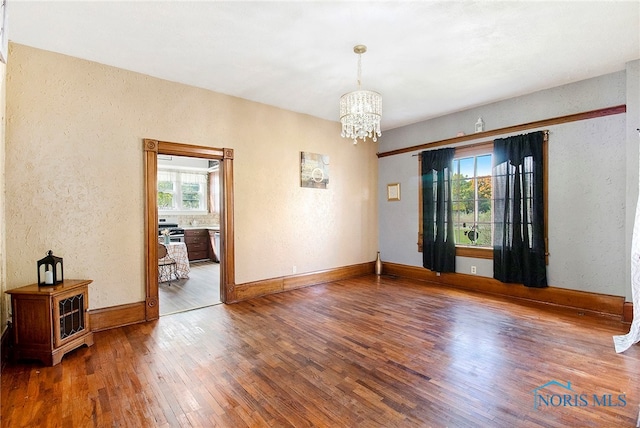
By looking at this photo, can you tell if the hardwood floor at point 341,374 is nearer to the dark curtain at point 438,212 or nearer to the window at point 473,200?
the window at point 473,200

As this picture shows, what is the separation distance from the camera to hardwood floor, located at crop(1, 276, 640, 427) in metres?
1.85

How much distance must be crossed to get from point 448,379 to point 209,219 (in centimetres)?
796

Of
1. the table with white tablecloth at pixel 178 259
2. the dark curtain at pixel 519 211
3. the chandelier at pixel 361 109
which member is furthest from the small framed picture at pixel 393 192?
the table with white tablecloth at pixel 178 259

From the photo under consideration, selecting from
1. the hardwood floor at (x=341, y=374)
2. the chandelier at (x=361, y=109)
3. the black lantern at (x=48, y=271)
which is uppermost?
the chandelier at (x=361, y=109)

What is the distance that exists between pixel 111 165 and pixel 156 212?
71 cm

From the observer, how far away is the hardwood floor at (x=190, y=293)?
4.05 metres

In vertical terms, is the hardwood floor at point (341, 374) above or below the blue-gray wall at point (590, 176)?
below

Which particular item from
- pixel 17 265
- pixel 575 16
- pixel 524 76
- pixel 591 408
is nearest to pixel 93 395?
pixel 17 265

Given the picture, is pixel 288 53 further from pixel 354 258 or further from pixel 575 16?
pixel 354 258

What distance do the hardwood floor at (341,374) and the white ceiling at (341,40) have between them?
3010mm

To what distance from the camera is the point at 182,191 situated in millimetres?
8523

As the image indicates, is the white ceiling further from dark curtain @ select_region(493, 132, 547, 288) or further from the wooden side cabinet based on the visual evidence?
the wooden side cabinet

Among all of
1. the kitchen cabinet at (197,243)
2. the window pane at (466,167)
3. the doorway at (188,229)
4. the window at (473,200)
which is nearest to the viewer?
the window at (473,200)

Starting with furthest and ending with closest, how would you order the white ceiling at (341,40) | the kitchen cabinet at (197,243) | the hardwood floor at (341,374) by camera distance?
the kitchen cabinet at (197,243), the white ceiling at (341,40), the hardwood floor at (341,374)
